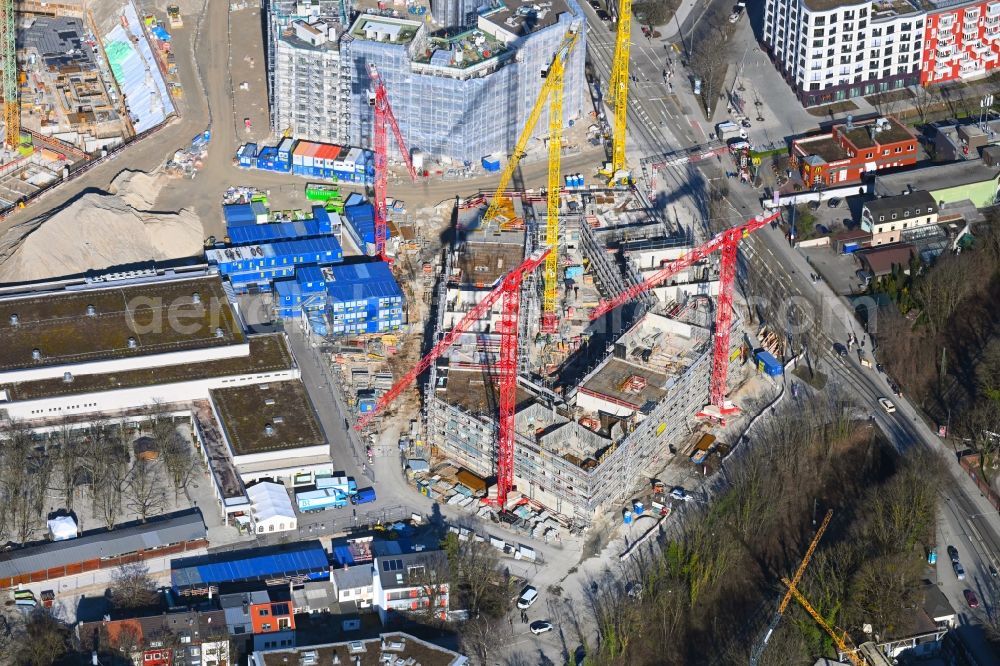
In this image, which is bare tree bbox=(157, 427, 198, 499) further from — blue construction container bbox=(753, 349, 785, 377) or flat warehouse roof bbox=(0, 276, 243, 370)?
blue construction container bbox=(753, 349, 785, 377)

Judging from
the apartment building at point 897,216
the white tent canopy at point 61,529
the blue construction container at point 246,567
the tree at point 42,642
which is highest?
the apartment building at point 897,216

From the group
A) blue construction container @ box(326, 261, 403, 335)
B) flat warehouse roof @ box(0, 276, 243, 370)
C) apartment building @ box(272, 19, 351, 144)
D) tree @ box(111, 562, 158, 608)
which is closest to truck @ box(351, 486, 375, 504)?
tree @ box(111, 562, 158, 608)

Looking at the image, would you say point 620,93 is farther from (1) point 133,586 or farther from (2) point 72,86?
(1) point 133,586

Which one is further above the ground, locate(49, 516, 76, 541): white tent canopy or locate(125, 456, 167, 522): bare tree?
locate(125, 456, 167, 522): bare tree

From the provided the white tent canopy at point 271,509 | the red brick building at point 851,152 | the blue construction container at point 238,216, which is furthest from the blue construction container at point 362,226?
the red brick building at point 851,152

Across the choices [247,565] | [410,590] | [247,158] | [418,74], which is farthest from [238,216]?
→ [410,590]

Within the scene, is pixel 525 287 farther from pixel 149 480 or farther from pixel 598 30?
pixel 598 30

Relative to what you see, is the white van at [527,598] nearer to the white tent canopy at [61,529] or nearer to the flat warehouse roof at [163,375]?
the flat warehouse roof at [163,375]
